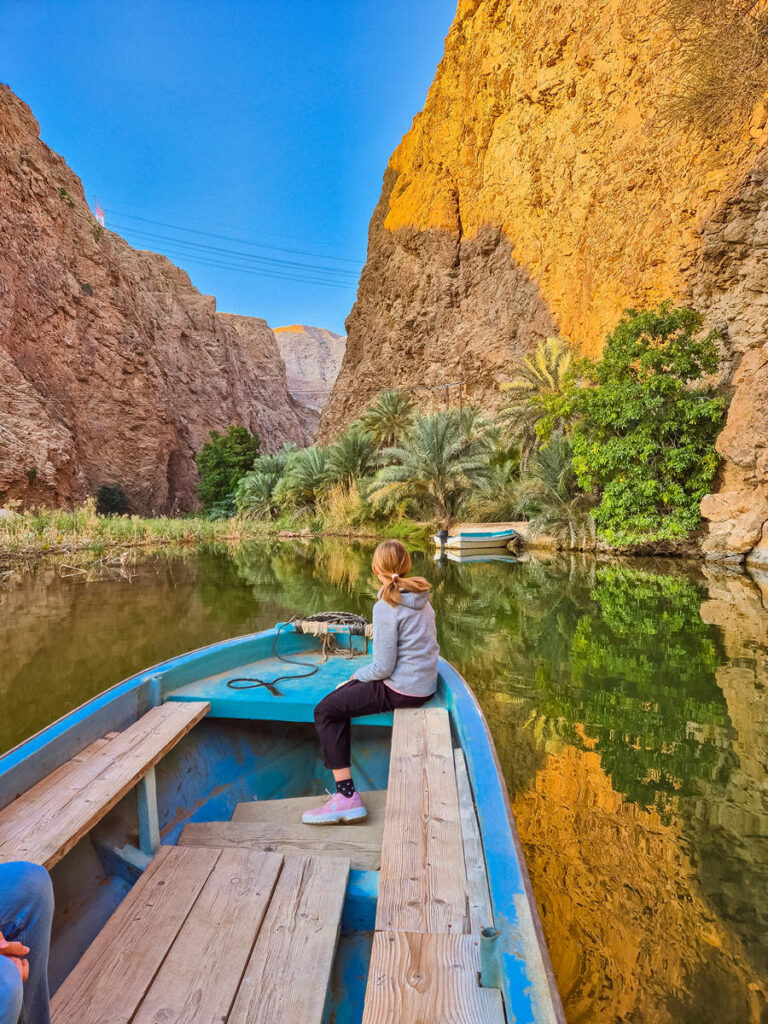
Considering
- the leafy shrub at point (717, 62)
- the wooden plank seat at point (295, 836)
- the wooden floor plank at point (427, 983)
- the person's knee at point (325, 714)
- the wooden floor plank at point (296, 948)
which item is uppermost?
the leafy shrub at point (717, 62)

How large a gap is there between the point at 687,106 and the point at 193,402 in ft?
124

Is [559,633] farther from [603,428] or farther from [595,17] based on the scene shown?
[595,17]

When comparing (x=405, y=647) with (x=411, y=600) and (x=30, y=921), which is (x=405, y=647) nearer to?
(x=411, y=600)

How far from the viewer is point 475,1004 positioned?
3.66ft

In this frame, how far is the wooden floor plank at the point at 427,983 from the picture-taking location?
1087 mm

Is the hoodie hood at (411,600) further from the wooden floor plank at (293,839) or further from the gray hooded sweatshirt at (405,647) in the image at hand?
the wooden floor plank at (293,839)

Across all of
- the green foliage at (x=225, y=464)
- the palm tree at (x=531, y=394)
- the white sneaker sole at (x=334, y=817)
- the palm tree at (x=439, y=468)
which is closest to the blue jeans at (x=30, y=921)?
the white sneaker sole at (x=334, y=817)

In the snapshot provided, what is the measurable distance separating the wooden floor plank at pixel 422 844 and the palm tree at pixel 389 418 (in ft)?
73.1

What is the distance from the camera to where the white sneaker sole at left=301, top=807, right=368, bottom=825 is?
7.36ft

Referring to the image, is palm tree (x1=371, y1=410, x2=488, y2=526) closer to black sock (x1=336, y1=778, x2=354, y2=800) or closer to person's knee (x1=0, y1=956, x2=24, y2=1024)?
black sock (x1=336, y1=778, x2=354, y2=800)

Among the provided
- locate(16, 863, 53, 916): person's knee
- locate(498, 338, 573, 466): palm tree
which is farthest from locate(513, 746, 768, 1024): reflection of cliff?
locate(498, 338, 573, 466): palm tree

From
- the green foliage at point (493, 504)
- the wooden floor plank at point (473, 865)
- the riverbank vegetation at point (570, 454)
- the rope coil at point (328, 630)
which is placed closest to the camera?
the wooden floor plank at point (473, 865)

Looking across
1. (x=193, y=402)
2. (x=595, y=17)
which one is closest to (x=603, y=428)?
(x=595, y=17)

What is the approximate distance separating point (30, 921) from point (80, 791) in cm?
85
